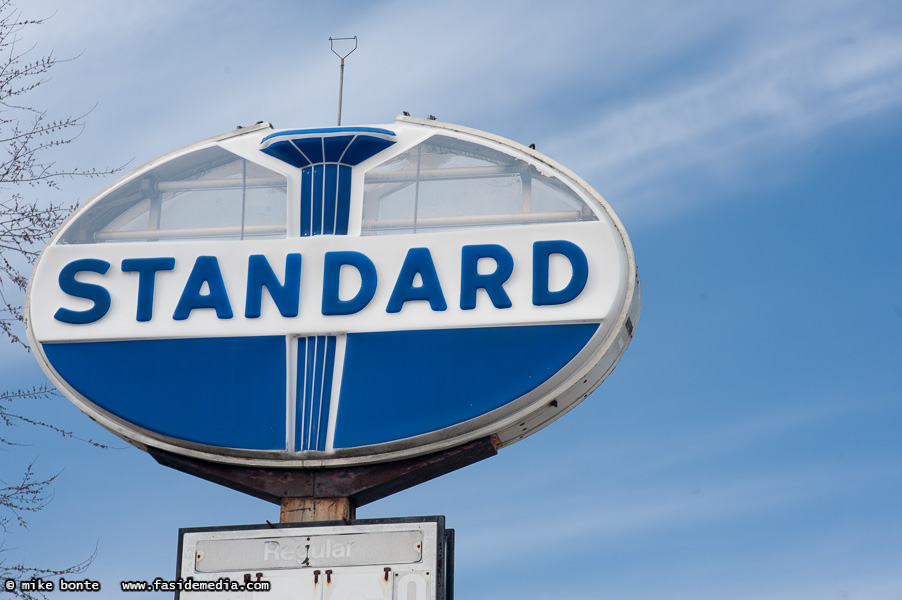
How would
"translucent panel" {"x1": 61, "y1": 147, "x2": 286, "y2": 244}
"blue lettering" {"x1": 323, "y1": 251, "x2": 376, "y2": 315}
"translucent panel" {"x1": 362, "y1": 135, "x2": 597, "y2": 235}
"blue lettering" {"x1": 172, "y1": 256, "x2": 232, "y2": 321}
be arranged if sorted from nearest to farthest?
1. "blue lettering" {"x1": 323, "y1": 251, "x2": 376, "y2": 315}
2. "blue lettering" {"x1": 172, "y1": 256, "x2": 232, "y2": 321}
3. "translucent panel" {"x1": 362, "y1": 135, "x2": 597, "y2": 235}
4. "translucent panel" {"x1": 61, "y1": 147, "x2": 286, "y2": 244}

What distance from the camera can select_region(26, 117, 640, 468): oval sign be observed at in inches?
413

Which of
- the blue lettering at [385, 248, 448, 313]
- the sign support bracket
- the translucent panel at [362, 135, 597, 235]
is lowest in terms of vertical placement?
the sign support bracket

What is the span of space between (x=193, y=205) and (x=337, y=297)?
1.55 meters

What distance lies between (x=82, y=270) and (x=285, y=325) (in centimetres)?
169

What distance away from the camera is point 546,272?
35.2 ft

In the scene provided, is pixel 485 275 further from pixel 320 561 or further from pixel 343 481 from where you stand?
pixel 320 561

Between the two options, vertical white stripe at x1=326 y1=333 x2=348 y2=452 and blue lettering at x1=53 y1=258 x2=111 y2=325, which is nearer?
vertical white stripe at x1=326 y1=333 x2=348 y2=452

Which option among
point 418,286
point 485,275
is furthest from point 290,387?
point 485,275

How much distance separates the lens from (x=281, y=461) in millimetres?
10508

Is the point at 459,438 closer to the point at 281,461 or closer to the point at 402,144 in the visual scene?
the point at 281,461

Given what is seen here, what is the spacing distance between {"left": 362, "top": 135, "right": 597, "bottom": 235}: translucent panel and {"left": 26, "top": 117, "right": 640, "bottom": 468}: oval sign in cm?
1

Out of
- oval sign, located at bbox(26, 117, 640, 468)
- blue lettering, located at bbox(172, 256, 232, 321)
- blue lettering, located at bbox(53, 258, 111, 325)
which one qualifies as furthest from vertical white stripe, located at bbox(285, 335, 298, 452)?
blue lettering, located at bbox(53, 258, 111, 325)

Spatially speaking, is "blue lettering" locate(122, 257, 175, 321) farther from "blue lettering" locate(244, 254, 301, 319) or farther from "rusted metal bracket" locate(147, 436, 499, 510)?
"rusted metal bracket" locate(147, 436, 499, 510)

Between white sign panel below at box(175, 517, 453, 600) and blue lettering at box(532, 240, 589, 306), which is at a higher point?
blue lettering at box(532, 240, 589, 306)
